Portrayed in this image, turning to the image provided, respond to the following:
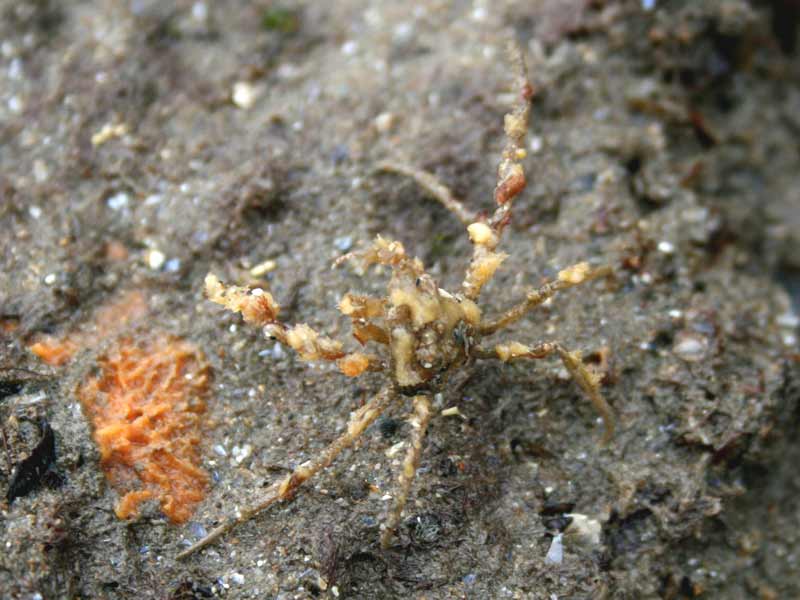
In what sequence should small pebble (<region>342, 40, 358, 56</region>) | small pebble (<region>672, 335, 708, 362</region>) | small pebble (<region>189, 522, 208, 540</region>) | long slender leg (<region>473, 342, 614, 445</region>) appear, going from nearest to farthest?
small pebble (<region>189, 522, 208, 540</region>), long slender leg (<region>473, 342, 614, 445</region>), small pebble (<region>672, 335, 708, 362</region>), small pebble (<region>342, 40, 358, 56</region>)

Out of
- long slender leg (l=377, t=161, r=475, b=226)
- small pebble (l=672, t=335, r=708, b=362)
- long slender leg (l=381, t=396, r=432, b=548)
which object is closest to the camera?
long slender leg (l=381, t=396, r=432, b=548)

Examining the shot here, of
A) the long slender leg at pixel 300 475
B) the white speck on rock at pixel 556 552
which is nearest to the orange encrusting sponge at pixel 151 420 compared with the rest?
the long slender leg at pixel 300 475

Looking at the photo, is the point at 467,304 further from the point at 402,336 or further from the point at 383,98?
the point at 383,98

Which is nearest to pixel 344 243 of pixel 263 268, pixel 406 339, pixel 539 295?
pixel 263 268

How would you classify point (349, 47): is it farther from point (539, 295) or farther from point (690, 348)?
point (690, 348)

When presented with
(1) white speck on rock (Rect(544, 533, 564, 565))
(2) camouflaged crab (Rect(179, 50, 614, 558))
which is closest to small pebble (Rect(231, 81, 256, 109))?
(2) camouflaged crab (Rect(179, 50, 614, 558))

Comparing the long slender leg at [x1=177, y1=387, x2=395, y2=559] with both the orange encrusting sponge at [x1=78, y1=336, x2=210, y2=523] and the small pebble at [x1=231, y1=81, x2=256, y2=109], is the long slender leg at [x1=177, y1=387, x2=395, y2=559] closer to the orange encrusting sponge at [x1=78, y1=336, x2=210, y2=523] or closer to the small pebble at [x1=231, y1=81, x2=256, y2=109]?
the orange encrusting sponge at [x1=78, y1=336, x2=210, y2=523]
